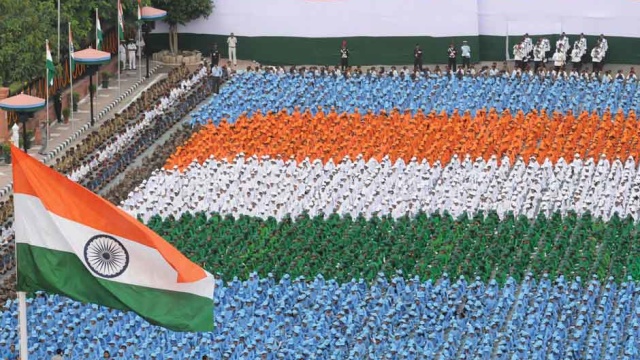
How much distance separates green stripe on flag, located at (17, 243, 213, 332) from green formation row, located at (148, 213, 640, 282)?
18479 millimetres

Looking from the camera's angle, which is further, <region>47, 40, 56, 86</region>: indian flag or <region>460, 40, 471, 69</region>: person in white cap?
<region>460, 40, 471, 69</region>: person in white cap

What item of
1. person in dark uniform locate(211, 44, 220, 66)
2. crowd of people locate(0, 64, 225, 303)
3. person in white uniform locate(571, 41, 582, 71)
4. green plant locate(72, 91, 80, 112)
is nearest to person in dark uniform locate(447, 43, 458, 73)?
person in white uniform locate(571, 41, 582, 71)

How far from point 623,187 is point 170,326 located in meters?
27.1

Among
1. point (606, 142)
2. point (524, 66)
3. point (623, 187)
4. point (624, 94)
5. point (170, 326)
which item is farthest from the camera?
point (524, 66)

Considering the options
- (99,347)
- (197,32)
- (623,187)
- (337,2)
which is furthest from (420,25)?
(99,347)

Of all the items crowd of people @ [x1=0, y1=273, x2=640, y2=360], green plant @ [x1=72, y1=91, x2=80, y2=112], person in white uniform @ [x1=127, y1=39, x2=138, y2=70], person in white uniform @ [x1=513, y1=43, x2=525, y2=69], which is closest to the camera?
crowd of people @ [x1=0, y1=273, x2=640, y2=360]

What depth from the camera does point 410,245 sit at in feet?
139

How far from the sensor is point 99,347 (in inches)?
1378

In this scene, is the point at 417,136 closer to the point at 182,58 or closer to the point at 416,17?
the point at 416,17

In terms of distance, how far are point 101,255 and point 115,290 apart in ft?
1.50

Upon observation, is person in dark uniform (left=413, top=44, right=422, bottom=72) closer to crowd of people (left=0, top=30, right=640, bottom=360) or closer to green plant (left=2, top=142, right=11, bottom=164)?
crowd of people (left=0, top=30, right=640, bottom=360)

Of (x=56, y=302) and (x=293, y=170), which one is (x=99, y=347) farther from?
(x=293, y=170)

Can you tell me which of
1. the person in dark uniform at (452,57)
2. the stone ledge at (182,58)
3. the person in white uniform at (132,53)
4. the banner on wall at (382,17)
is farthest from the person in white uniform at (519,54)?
the person in white uniform at (132,53)

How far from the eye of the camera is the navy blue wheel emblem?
21484mm
